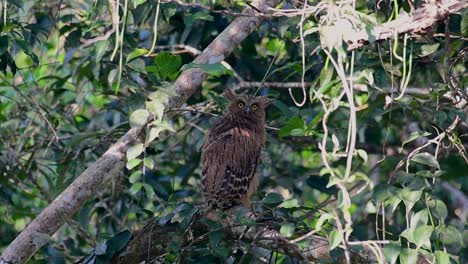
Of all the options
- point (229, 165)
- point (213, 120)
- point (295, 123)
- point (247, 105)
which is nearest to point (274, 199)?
point (295, 123)

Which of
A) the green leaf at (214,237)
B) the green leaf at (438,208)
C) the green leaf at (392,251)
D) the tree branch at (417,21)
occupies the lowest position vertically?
the green leaf at (214,237)

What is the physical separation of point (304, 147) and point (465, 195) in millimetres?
1421

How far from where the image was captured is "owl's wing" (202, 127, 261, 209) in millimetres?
6816

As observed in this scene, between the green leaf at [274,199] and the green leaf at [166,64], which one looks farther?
the green leaf at [166,64]

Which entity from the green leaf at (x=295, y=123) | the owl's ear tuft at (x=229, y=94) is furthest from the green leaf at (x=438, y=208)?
the owl's ear tuft at (x=229, y=94)

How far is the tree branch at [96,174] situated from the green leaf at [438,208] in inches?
55.8

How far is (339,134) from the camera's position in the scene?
6977 millimetres

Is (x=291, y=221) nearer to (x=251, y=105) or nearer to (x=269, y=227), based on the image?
(x=269, y=227)

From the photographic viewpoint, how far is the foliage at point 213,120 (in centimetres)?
488

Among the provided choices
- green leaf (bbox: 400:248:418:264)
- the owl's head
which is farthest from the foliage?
the owl's head

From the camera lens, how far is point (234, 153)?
712 cm

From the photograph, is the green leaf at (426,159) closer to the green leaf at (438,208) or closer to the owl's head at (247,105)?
the green leaf at (438,208)

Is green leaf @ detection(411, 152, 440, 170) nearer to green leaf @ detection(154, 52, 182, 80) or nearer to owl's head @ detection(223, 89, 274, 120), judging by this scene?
green leaf @ detection(154, 52, 182, 80)

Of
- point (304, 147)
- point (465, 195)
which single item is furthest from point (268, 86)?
point (465, 195)
